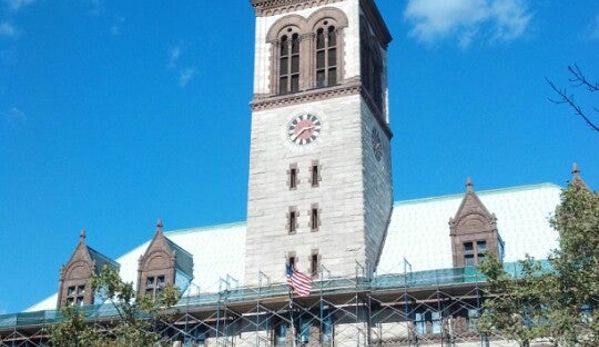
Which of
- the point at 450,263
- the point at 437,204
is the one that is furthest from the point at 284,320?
the point at 437,204

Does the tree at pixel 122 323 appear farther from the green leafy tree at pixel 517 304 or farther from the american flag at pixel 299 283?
the green leafy tree at pixel 517 304

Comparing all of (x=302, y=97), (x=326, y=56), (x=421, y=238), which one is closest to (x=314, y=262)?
(x=421, y=238)

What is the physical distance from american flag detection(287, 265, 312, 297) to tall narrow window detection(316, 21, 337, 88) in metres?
13.8

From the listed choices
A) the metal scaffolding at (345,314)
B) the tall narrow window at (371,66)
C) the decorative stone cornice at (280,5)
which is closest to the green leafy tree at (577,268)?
the metal scaffolding at (345,314)

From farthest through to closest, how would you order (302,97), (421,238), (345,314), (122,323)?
(302,97) → (421,238) → (345,314) → (122,323)

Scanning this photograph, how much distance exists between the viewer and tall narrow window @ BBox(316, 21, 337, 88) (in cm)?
5362

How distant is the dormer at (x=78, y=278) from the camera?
5169 centimetres

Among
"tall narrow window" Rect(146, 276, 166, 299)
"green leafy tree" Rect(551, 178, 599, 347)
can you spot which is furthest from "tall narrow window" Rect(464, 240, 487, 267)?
"tall narrow window" Rect(146, 276, 166, 299)

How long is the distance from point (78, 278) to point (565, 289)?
101ft

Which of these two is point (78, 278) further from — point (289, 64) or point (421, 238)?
point (421, 238)

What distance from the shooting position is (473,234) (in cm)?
4606

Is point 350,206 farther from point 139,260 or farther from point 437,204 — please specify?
point 139,260

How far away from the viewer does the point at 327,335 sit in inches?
1766

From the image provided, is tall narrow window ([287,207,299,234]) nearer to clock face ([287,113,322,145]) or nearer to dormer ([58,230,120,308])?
clock face ([287,113,322,145])
